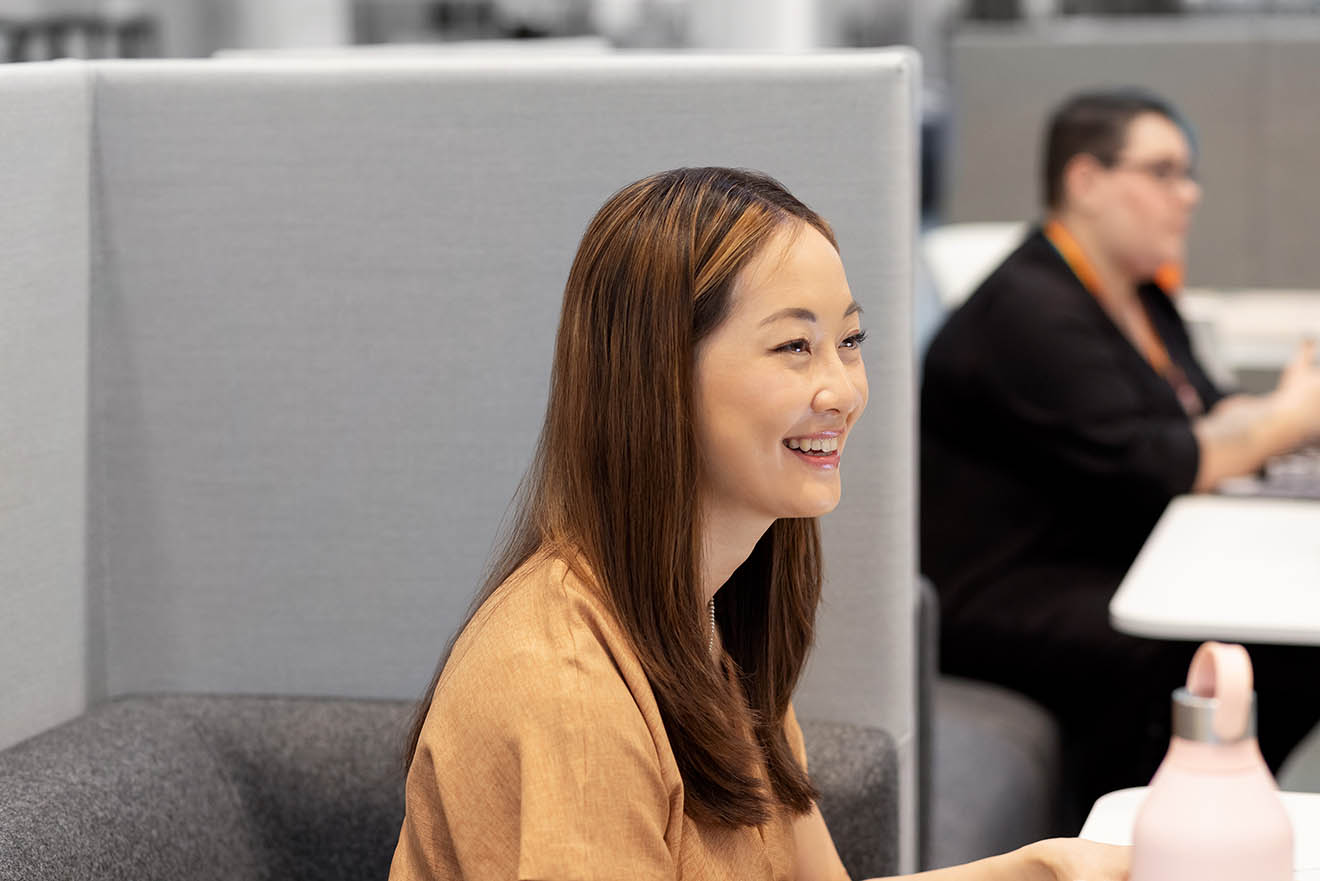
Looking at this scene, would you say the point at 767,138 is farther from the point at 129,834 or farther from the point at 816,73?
the point at 129,834

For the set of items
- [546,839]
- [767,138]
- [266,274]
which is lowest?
[546,839]

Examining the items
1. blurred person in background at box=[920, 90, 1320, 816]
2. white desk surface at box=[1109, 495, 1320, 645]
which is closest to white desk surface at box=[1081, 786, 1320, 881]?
white desk surface at box=[1109, 495, 1320, 645]

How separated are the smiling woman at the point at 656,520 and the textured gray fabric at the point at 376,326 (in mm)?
383

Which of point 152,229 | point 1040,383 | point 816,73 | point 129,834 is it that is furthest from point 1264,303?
point 129,834

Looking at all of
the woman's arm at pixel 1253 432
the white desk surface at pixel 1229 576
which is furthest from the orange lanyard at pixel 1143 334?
the white desk surface at pixel 1229 576

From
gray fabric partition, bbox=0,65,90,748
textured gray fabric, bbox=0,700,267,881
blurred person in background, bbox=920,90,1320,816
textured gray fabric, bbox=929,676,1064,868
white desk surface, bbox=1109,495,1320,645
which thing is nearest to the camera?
textured gray fabric, bbox=0,700,267,881

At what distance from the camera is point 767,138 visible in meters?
1.44

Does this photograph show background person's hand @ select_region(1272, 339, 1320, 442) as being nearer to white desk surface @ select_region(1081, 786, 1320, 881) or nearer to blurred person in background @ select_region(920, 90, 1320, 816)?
blurred person in background @ select_region(920, 90, 1320, 816)

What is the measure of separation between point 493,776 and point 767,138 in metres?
0.68

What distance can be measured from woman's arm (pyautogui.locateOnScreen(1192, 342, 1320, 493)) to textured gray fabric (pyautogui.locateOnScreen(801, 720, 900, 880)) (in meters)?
1.12

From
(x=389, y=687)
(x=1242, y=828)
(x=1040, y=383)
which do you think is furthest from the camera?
(x=1040, y=383)

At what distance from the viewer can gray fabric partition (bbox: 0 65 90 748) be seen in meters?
1.39

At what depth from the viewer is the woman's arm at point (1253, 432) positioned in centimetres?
240

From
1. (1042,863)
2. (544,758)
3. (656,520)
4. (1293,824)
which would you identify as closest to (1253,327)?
(1293,824)
